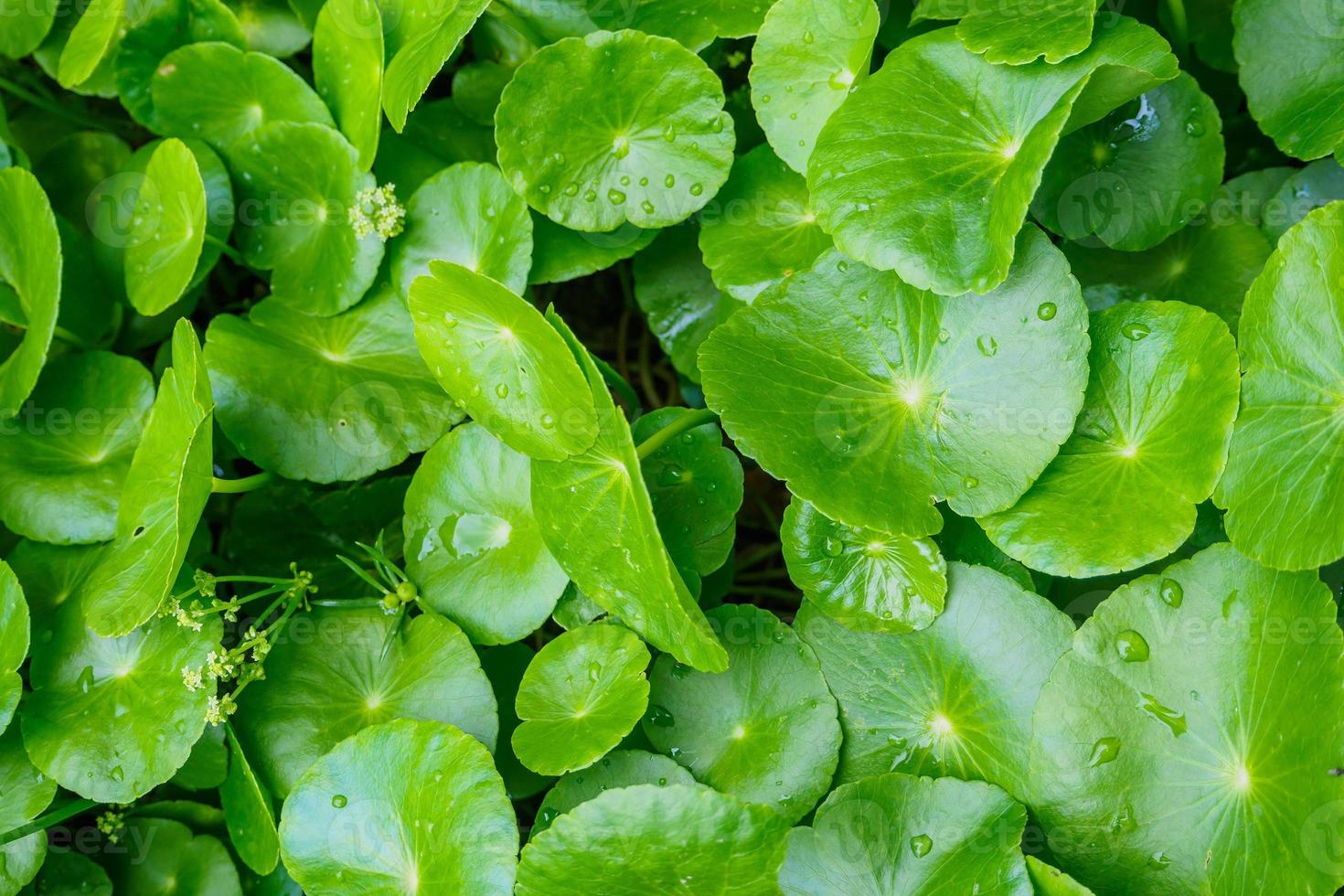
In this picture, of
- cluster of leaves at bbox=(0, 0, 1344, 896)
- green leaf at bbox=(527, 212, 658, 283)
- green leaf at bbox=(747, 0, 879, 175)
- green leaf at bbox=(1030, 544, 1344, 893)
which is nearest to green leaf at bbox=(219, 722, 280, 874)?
cluster of leaves at bbox=(0, 0, 1344, 896)

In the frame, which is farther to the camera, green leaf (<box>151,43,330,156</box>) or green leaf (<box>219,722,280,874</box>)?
green leaf (<box>151,43,330,156</box>)

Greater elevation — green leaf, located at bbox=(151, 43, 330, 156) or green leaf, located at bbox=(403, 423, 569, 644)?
green leaf, located at bbox=(151, 43, 330, 156)

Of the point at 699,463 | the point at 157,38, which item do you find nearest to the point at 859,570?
the point at 699,463

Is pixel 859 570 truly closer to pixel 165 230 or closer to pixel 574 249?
pixel 574 249

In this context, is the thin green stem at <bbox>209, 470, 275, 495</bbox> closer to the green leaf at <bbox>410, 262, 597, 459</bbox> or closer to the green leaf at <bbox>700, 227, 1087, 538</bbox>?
the green leaf at <bbox>410, 262, 597, 459</bbox>

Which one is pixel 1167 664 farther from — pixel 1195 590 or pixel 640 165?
pixel 640 165

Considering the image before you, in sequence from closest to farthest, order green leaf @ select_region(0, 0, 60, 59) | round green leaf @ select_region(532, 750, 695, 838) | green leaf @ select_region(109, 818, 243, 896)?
round green leaf @ select_region(532, 750, 695, 838), green leaf @ select_region(109, 818, 243, 896), green leaf @ select_region(0, 0, 60, 59)
